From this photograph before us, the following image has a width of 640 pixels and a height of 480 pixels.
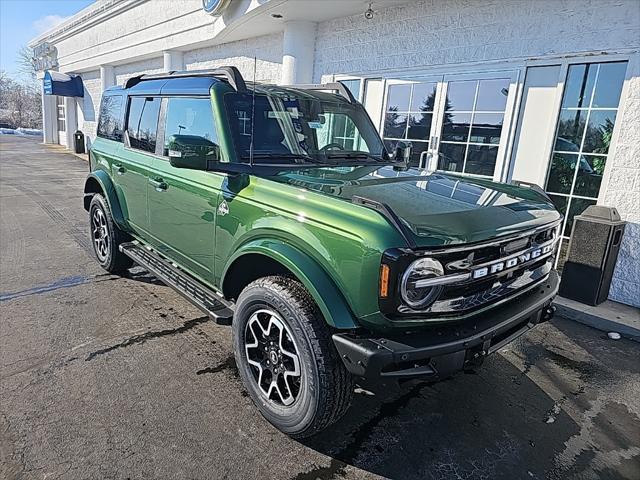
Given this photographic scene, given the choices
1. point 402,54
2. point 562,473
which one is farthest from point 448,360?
point 402,54

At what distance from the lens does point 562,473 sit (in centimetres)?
243

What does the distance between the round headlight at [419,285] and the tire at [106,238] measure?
377 centimetres

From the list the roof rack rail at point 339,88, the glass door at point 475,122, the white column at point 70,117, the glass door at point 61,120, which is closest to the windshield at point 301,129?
the roof rack rail at point 339,88

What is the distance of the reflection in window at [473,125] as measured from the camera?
606 cm

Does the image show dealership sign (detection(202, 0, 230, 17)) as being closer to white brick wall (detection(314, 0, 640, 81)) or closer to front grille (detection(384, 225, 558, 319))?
white brick wall (detection(314, 0, 640, 81))

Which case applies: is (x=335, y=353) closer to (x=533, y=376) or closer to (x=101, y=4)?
(x=533, y=376)

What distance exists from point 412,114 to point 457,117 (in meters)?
0.88

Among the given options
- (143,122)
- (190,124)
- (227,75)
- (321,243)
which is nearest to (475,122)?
(227,75)

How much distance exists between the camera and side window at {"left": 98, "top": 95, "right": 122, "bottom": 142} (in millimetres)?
4797

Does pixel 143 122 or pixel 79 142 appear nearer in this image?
pixel 143 122

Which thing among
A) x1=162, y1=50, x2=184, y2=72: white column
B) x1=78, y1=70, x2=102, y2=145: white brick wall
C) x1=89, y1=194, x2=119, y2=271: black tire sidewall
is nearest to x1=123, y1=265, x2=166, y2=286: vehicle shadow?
x1=89, y1=194, x2=119, y2=271: black tire sidewall

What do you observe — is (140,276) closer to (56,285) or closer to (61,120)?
(56,285)

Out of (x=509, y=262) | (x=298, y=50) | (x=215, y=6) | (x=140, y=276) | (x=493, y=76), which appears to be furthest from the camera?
(x=215, y=6)

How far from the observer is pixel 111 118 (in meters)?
5.02
